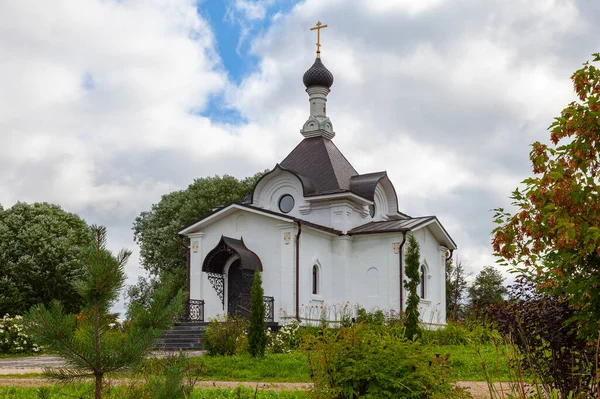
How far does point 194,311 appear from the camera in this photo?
20875 mm

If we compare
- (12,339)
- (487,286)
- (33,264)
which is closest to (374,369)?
(12,339)

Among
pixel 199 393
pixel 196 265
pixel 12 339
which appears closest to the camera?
pixel 199 393

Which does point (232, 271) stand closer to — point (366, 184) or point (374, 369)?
point (366, 184)

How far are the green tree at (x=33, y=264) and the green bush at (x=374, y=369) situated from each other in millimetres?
21842

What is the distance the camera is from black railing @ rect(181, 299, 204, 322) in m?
20.6

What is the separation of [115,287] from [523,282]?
5.00 m

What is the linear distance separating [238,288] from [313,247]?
2547 millimetres

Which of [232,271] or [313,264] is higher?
[313,264]

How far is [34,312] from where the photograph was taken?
13.5ft

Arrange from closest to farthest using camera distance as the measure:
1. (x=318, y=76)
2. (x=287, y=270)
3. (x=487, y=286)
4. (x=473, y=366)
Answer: (x=473, y=366) < (x=287, y=270) < (x=318, y=76) < (x=487, y=286)

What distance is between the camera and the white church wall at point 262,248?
19734mm

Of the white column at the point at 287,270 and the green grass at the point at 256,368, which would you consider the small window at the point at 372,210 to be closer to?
the white column at the point at 287,270

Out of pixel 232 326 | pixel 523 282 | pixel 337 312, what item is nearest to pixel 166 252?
pixel 337 312

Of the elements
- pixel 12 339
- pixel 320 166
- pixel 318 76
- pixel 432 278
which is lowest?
pixel 12 339
